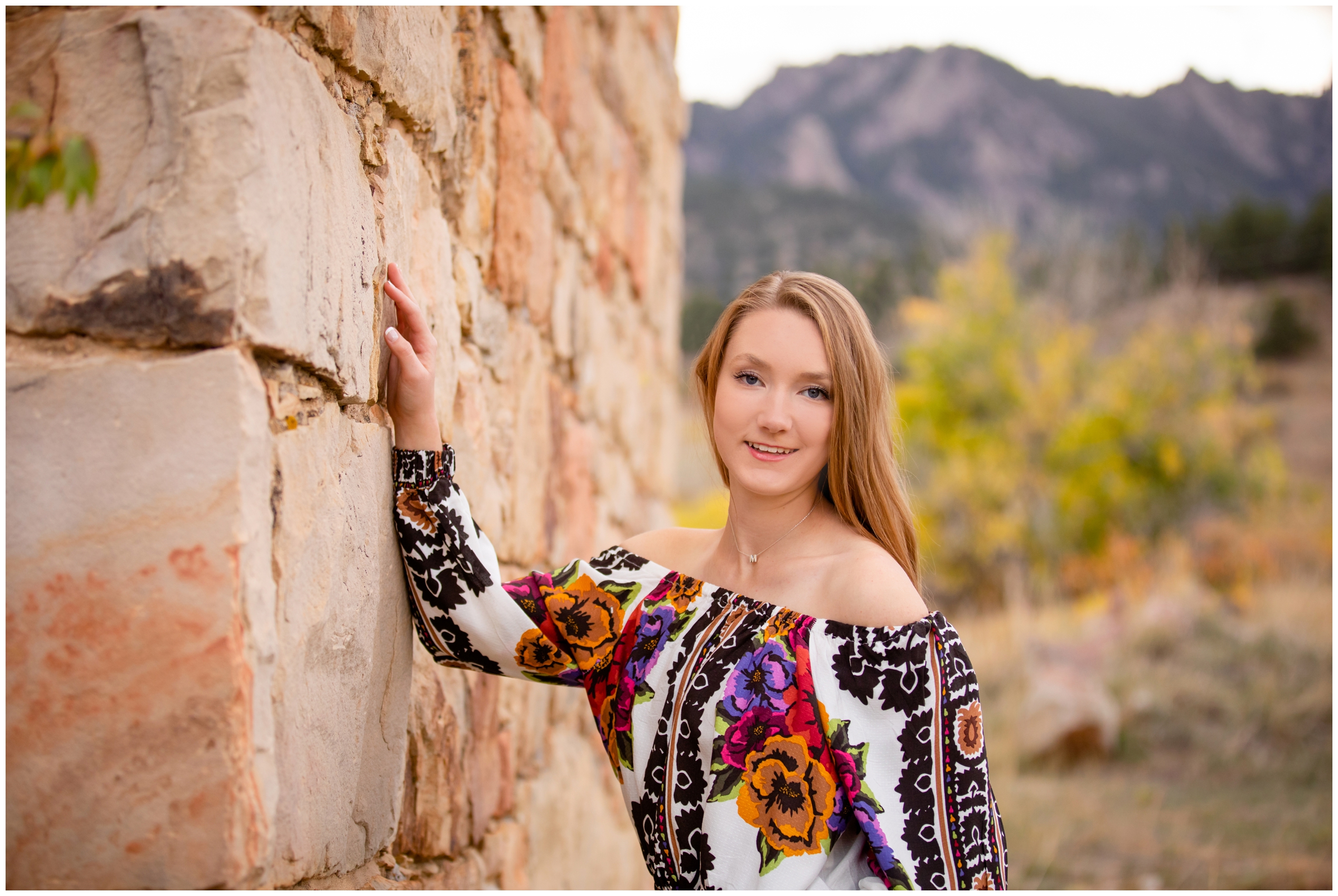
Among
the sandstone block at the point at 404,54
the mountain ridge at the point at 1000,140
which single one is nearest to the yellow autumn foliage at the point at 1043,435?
the sandstone block at the point at 404,54

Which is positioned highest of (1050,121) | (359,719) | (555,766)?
(1050,121)

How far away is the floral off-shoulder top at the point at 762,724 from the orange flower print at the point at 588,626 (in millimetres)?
26

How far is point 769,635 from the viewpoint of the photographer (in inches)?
56.5

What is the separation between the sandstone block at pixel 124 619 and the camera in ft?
2.82

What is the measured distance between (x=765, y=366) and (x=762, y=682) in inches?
19.1

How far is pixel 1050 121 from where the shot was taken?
40.5m

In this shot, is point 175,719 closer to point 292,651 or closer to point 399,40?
point 292,651

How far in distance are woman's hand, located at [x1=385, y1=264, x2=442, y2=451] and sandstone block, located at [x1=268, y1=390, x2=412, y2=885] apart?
3cm

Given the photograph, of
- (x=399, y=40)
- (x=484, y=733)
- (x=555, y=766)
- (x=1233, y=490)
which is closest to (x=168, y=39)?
(x=399, y=40)

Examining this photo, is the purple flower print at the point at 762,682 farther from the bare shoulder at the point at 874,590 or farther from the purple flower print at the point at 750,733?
the bare shoulder at the point at 874,590

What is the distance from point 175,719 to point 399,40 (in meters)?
0.90

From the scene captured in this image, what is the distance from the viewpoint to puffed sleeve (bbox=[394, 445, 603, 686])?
1.38 meters

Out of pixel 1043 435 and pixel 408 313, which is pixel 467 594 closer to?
pixel 408 313

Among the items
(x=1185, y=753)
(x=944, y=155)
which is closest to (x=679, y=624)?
(x=1185, y=753)
